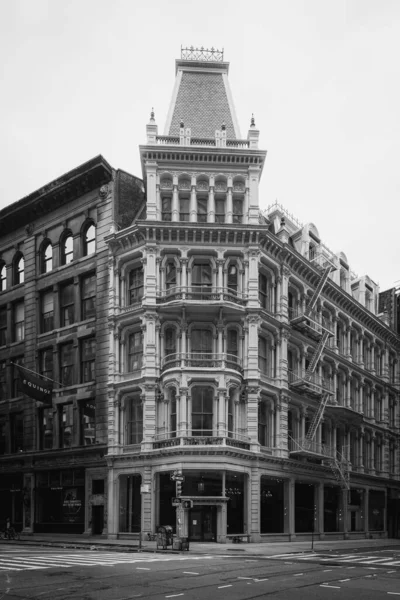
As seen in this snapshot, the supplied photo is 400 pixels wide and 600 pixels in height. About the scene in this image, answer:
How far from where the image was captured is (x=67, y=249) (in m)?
51.5

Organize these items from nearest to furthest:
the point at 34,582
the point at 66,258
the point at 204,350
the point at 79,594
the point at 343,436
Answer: the point at 79,594 < the point at 34,582 < the point at 204,350 < the point at 66,258 < the point at 343,436

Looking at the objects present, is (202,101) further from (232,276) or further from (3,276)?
(3,276)

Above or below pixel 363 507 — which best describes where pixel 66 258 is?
above

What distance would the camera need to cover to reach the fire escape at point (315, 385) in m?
49.1

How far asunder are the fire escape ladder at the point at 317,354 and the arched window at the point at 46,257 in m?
19.6

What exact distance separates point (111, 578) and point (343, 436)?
130 feet

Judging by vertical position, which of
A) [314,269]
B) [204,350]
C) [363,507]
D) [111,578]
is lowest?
[363,507]

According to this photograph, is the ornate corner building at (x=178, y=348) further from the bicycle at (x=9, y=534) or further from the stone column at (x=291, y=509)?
the bicycle at (x=9, y=534)

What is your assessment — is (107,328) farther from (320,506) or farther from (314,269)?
(320,506)

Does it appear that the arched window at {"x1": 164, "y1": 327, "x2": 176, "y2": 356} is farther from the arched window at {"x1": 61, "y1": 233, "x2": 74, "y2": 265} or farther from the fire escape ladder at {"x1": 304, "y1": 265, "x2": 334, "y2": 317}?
the fire escape ladder at {"x1": 304, "y1": 265, "x2": 334, "y2": 317}

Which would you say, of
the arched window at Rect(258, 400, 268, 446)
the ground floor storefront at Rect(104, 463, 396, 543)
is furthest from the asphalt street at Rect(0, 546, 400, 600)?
the arched window at Rect(258, 400, 268, 446)

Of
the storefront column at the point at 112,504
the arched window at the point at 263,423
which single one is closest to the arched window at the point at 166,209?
the arched window at the point at 263,423

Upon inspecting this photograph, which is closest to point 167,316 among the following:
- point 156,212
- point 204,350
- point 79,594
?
point 204,350

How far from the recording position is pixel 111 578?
2120cm
